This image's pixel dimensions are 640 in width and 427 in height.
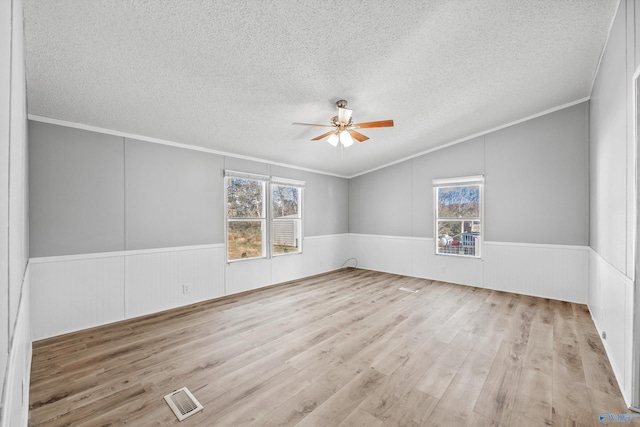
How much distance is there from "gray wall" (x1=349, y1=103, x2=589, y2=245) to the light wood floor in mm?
1324

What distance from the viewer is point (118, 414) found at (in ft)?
6.39

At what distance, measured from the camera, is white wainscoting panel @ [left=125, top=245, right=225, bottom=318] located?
12.4ft

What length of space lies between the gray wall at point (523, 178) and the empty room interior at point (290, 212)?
36 mm

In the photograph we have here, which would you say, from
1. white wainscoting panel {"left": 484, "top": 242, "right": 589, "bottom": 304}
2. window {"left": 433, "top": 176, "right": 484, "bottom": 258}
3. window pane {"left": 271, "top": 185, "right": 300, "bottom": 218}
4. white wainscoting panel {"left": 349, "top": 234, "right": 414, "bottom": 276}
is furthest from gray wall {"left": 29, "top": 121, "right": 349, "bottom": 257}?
white wainscoting panel {"left": 484, "top": 242, "right": 589, "bottom": 304}

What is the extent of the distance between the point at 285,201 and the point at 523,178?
14.3 feet

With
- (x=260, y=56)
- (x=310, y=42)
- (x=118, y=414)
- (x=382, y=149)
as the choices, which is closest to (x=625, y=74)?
(x=310, y=42)

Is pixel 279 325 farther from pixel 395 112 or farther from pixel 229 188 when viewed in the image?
pixel 395 112

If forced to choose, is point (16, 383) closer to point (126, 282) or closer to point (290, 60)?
point (290, 60)

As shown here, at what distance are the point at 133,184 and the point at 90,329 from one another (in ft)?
6.07

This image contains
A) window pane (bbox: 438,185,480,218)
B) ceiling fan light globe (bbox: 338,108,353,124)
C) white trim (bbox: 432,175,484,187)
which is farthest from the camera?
window pane (bbox: 438,185,480,218)

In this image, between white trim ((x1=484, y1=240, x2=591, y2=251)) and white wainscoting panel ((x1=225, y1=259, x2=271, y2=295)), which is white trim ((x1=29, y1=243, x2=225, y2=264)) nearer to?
white wainscoting panel ((x1=225, y1=259, x2=271, y2=295))

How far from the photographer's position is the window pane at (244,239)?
4926mm

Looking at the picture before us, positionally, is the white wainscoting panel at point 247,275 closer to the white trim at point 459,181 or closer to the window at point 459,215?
the window at point 459,215

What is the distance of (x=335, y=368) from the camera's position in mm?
2521
